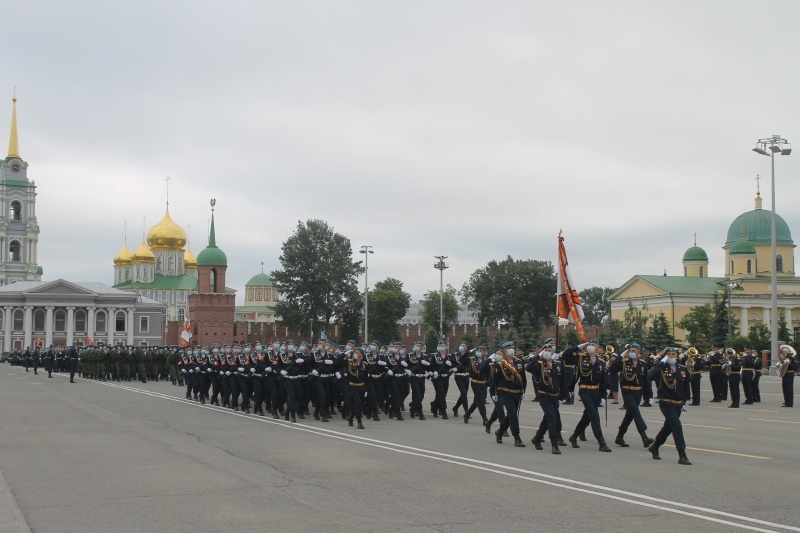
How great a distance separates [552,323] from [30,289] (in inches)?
2506

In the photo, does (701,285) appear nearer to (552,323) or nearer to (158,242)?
(552,323)

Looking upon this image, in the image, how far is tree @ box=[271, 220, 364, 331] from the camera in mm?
95000

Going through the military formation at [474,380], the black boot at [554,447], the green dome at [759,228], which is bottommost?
the black boot at [554,447]

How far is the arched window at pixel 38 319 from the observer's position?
370 feet

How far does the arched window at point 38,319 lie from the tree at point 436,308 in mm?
48827

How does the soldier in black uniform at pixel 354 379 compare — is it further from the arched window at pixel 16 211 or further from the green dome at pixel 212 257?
the arched window at pixel 16 211

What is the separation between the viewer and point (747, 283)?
97.6 metres

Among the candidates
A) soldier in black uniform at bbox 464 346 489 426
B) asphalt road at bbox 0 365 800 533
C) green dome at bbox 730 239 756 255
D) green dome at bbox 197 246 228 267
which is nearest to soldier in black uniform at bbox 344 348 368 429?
asphalt road at bbox 0 365 800 533

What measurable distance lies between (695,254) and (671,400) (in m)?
106

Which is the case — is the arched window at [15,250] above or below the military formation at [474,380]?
above

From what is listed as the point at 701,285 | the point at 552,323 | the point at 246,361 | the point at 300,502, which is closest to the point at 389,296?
the point at 552,323

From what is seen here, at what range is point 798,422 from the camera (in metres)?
20.9

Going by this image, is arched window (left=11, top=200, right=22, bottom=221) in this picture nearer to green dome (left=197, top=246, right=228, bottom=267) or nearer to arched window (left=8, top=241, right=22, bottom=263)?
arched window (left=8, top=241, right=22, bottom=263)

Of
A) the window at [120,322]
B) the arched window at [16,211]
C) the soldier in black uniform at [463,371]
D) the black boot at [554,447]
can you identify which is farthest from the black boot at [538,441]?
the arched window at [16,211]
